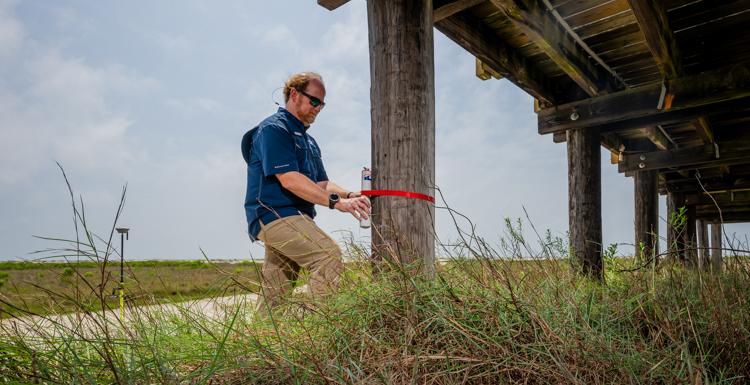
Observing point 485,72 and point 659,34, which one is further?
point 485,72

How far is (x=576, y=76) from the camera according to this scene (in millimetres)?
5375

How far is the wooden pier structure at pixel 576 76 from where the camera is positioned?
276 cm

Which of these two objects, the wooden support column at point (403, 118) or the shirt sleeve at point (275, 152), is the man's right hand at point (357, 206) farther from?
the shirt sleeve at point (275, 152)

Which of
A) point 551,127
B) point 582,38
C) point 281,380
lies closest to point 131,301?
point 281,380

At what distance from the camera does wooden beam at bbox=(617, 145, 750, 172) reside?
7.85m

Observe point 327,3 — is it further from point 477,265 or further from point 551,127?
point 551,127

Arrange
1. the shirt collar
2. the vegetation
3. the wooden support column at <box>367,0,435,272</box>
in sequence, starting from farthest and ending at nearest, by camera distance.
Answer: the shirt collar → the wooden support column at <box>367,0,435,272</box> → the vegetation

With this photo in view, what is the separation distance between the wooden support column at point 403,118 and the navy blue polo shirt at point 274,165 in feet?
1.79

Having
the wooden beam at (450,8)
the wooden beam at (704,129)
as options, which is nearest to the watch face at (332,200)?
the wooden beam at (450,8)

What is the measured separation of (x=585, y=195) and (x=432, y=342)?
506cm

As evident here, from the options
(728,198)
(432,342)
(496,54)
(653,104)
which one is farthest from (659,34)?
(728,198)

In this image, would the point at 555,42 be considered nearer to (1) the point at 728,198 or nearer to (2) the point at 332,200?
(2) the point at 332,200

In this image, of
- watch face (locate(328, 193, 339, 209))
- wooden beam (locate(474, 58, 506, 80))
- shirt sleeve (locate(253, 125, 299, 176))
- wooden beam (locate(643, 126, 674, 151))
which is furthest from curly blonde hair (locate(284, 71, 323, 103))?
wooden beam (locate(643, 126, 674, 151))

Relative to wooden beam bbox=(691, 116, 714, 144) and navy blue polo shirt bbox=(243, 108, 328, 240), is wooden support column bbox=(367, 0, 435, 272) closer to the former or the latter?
navy blue polo shirt bbox=(243, 108, 328, 240)
